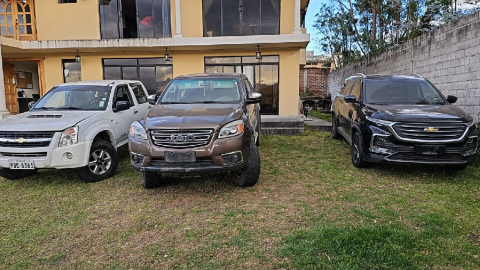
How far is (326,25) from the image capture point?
2097 cm

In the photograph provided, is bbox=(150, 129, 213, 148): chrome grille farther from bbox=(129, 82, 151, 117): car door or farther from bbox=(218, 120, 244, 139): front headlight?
bbox=(129, 82, 151, 117): car door

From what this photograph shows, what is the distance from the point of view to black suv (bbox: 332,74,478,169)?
502 centimetres

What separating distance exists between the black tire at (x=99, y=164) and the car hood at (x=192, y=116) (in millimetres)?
1300

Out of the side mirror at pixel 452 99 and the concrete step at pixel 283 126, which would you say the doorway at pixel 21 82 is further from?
the side mirror at pixel 452 99

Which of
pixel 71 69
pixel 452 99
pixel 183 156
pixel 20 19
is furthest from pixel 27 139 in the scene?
pixel 20 19

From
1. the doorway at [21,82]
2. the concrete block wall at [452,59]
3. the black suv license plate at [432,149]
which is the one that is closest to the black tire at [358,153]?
the black suv license plate at [432,149]

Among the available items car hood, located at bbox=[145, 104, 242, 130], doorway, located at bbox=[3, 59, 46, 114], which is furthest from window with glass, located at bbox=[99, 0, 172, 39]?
car hood, located at bbox=[145, 104, 242, 130]

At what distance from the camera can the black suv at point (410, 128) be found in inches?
198

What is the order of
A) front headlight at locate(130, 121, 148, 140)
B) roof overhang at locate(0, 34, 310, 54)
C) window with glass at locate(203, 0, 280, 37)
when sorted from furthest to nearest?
window with glass at locate(203, 0, 280, 37), roof overhang at locate(0, 34, 310, 54), front headlight at locate(130, 121, 148, 140)

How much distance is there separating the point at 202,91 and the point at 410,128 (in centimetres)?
356

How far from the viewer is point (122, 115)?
21.4 ft

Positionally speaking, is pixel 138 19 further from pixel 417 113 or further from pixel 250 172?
pixel 417 113

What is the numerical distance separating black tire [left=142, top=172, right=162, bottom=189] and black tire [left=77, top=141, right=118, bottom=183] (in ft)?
3.52

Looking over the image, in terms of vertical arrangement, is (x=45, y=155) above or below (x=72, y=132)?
below
